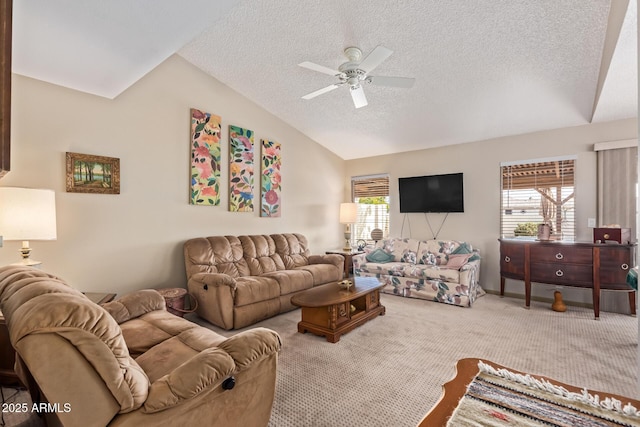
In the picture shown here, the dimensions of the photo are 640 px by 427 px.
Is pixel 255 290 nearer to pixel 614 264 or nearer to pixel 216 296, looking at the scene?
pixel 216 296

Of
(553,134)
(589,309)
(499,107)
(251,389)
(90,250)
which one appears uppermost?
(499,107)

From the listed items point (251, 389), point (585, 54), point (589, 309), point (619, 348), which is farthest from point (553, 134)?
point (251, 389)

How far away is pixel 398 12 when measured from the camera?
2.73 metres

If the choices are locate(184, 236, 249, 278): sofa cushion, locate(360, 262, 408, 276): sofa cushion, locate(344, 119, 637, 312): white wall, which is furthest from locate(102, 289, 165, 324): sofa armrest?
locate(344, 119, 637, 312): white wall

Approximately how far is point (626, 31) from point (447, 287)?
3.14 m

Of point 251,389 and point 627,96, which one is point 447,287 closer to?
point 627,96

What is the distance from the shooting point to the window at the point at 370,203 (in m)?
6.09

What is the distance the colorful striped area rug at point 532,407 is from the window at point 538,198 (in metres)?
3.61

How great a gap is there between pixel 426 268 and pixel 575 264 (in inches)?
68.2

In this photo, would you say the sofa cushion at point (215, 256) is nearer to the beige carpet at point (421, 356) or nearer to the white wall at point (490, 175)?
the beige carpet at point (421, 356)

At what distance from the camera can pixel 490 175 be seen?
482 centimetres

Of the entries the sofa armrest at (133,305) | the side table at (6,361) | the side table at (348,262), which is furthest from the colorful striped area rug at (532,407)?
the side table at (348,262)

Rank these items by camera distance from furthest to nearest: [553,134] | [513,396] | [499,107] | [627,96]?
[553,134], [499,107], [627,96], [513,396]

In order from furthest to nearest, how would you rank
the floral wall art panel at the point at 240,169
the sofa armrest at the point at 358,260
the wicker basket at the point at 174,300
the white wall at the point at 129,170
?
the sofa armrest at the point at 358,260
the floral wall art panel at the point at 240,169
the wicker basket at the point at 174,300
the white wall at the point at 129,170
